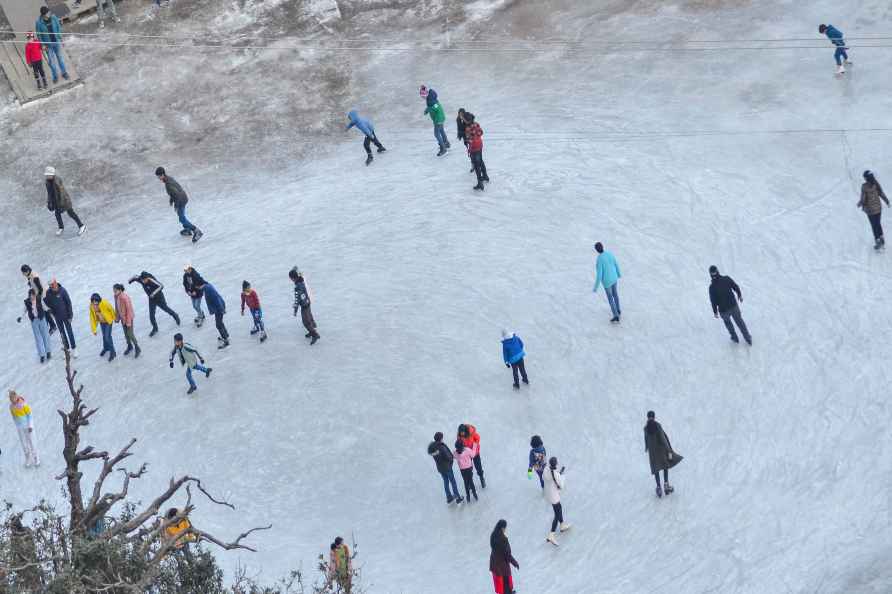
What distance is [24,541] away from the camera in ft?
41.7

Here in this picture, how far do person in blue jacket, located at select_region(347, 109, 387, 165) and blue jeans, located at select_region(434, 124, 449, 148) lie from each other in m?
1.38

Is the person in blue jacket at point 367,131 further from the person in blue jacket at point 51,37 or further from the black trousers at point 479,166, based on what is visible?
the person in blue jacket at point 51,37

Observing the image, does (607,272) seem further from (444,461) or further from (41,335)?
(41,335)

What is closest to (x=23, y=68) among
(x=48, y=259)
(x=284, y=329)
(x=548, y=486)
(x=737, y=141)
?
(x=48, y=259)

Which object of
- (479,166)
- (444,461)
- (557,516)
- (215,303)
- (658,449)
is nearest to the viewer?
(658,449)

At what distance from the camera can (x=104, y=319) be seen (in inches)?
928

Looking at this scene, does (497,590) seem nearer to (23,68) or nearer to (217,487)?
(217,487)

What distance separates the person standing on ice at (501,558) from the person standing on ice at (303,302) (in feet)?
24.0

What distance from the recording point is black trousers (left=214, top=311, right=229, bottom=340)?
23086 mm

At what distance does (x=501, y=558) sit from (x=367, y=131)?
43.7 ft

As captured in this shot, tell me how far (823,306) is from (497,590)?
25.6 ft

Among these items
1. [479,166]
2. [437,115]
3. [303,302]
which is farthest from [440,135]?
[303,302]

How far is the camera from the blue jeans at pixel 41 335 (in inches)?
946

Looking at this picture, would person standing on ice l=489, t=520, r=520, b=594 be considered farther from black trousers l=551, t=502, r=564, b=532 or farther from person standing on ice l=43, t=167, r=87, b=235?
person standing on ice l=43, t=167, r=87, b=235
